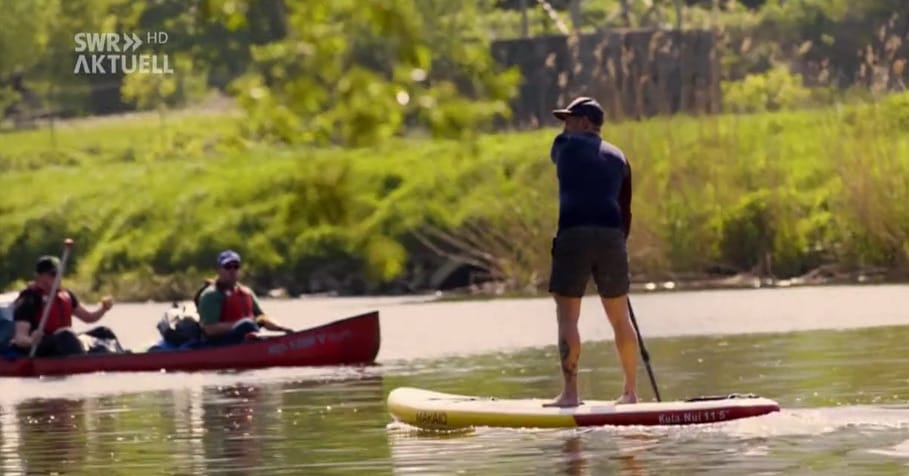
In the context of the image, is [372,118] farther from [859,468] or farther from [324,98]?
[859,468]

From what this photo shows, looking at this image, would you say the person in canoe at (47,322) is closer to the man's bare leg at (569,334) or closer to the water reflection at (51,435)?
the water reflection at (51,435)

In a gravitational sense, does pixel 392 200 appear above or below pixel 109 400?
above

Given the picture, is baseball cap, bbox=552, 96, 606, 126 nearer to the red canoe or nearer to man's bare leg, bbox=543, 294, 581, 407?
man's bare leg, bbox=543, 294, 581, 407

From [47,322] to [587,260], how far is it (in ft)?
35.2

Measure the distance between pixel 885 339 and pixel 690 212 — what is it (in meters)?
10.9

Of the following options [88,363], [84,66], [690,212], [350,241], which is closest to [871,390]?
[88,363]

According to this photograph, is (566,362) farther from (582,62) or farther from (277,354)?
(582,62)

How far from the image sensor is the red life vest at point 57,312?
27.3m

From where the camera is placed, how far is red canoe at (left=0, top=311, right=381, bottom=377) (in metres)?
26.9

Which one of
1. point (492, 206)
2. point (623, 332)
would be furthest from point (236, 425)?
point (492, 206)

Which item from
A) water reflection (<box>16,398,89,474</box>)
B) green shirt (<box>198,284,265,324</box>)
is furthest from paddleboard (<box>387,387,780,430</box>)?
green shirt (<box>198,284,265,324</box>)

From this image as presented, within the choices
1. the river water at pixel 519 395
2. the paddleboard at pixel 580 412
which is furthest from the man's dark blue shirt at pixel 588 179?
the river water at pixel 519 395

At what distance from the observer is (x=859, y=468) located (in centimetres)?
1545

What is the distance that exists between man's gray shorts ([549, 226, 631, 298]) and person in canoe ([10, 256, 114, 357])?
10.1 meters
